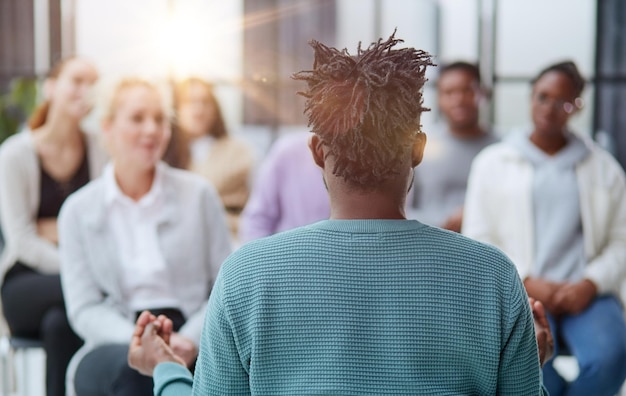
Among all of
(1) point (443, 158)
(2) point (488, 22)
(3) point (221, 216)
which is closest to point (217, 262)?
(3) point (221, 216)

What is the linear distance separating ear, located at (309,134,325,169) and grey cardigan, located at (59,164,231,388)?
1363 mm

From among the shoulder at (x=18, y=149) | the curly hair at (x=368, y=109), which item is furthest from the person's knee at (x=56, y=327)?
the curly hair at (x=368, y=109)

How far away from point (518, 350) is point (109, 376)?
1501mm

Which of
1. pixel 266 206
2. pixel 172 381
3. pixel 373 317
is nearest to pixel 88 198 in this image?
pixel 266 206

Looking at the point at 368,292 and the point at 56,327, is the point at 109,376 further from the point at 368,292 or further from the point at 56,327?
the point at 368,292

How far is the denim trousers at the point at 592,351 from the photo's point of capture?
2908 millimetres

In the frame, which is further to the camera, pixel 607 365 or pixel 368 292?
pixel 607 365

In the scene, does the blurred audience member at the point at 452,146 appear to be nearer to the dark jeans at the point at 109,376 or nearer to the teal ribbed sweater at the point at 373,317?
the dark jeans at the point at 109,376

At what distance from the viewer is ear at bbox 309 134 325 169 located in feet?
4.84

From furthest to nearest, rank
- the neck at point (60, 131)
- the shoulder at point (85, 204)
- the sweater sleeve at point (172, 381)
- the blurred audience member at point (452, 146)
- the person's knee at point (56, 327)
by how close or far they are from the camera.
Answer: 1. the blurred audience member at point (452, 146)
2. the neck at point (60, 131)
3. the person's knee at point (56, 327)
4. the shoulder at point (85, 204)
5. the sweater sleeve at point (172, 381)

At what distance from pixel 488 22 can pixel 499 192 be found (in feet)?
9.22

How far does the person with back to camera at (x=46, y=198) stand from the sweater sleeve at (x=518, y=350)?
211cm

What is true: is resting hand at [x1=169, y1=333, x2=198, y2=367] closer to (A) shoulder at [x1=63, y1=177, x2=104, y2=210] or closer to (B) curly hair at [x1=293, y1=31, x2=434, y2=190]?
(A) shoulder at [x1=63, y1=177, x2=104, y2=210]

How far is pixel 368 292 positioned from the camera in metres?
1.39
